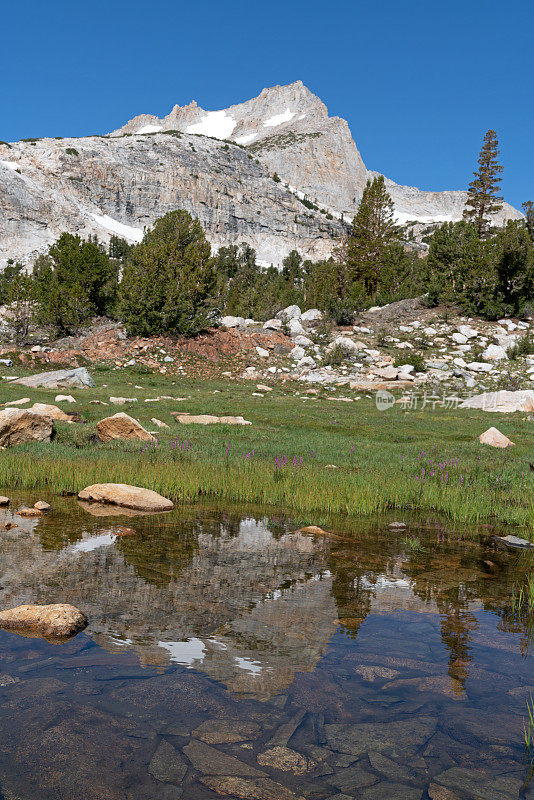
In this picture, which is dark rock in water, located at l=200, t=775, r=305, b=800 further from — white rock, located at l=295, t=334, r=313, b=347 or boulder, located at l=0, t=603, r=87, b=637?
white rock, located at l=295, t=334, r=313, b=347

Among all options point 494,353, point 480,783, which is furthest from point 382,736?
point 494,353

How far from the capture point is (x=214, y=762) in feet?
10.2

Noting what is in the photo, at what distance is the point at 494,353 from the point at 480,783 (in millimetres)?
39206

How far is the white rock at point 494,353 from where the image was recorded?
38.2 meters

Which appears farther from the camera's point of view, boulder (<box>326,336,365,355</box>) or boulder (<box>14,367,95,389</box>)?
boulder (<box>326,336,365,355</box>)

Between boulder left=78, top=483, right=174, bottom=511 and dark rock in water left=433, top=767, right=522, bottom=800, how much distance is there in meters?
7.65

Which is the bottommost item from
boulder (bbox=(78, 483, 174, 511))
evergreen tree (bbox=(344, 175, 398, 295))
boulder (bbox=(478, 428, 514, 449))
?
boulder (bbox=(78, 483, 174, 511))

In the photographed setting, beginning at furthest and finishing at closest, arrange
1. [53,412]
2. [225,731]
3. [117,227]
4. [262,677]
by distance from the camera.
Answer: [117,227] → [53,412] → [262,677] → [225,731]

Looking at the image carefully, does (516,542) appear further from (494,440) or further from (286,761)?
(494,440)

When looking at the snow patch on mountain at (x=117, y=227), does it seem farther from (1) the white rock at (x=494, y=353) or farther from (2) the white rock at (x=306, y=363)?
(1) the white rock at (x=494, y=353)

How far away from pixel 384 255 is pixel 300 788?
6355 centimetres

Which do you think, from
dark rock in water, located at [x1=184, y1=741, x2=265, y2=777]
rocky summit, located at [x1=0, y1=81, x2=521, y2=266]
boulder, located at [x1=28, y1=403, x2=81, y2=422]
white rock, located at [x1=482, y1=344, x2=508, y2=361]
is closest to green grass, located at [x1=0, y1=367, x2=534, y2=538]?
boulder, located at [x1=28, y1=403, x2=81, y2=422]

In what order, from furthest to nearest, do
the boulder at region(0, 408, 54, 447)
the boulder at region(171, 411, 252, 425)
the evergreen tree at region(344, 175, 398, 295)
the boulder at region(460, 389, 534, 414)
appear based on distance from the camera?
1. the evergreen tree at region(344, 175, 398, 295)
2. the boulder at region(460, 389, 534, 414)
3. the boulder at region(171, 411, 252, 425)
4. the boulder at region(0, 408, 54, 447)

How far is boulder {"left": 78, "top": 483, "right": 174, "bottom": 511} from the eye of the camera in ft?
33.1
